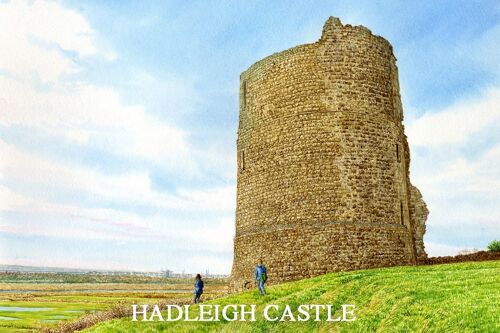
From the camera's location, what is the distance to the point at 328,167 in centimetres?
1978

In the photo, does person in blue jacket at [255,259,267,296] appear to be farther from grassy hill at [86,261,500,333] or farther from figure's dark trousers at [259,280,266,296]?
grassy hill at [86,261,500,333]

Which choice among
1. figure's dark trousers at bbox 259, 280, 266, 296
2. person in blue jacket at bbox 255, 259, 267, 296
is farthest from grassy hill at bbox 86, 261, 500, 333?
person in blue jacket at bbox 255, 259, 267, 296

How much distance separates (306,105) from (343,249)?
5847 mm

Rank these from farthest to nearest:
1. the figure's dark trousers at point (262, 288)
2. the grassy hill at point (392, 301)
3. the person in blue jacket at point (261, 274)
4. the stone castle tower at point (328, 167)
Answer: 1. the stone castle tower at point (328, 167)
2. the figure's dark trousers at point (262, 288)
3. the person in blue jacket at point (261, 274)
4. the grassy hill at point (392, 301)

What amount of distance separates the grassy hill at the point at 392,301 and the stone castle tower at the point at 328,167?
2584 mm

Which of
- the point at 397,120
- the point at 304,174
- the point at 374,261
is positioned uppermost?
the point at 397,120

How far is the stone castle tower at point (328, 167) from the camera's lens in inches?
760

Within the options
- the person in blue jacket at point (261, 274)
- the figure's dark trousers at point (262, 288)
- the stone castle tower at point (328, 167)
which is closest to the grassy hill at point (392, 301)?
the figure's dark trousers at point (262, 288)

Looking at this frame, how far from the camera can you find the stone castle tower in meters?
19.3

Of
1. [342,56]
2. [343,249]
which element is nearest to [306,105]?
[342,56]

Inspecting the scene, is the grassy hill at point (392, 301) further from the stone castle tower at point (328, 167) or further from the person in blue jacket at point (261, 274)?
the stone castle tower at point (328, 167)

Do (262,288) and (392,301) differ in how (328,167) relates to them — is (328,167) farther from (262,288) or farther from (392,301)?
(392,301)

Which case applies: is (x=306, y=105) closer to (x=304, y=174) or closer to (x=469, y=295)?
(x=304, y=174)

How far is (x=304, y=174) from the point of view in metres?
20.1
